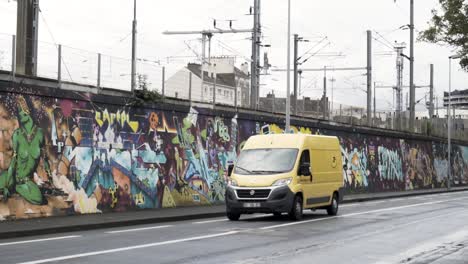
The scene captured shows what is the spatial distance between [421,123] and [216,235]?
1866 inches

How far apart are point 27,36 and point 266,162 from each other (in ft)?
26.0

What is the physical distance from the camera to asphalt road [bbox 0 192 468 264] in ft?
35.9

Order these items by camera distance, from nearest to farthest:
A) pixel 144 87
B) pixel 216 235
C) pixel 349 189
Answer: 1. pixel 216 235
2. pixel 144 87
3. pixel 349 189

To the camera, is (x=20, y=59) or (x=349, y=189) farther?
(x=349, y=189)

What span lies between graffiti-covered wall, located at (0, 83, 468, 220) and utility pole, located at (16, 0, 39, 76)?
0.87 m

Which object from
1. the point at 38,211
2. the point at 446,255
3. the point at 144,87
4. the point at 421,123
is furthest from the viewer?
the point at 421,123

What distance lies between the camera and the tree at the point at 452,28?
44.6ft

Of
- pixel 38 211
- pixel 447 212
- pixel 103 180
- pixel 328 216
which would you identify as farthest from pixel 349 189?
pixel 38 211

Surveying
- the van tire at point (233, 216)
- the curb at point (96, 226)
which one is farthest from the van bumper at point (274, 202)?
the curb at point (96, 226)

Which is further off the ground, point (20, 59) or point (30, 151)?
point (20, 59)

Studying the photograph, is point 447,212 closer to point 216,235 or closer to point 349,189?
point 216,235

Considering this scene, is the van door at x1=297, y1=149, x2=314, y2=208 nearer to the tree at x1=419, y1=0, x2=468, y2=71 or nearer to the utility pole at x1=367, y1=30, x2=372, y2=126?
the tree at x1=419, y1=0, x2=468, y2=71

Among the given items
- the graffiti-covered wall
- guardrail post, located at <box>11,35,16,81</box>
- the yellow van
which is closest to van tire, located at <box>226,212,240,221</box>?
the yellow van

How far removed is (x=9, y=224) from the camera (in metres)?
16.2
